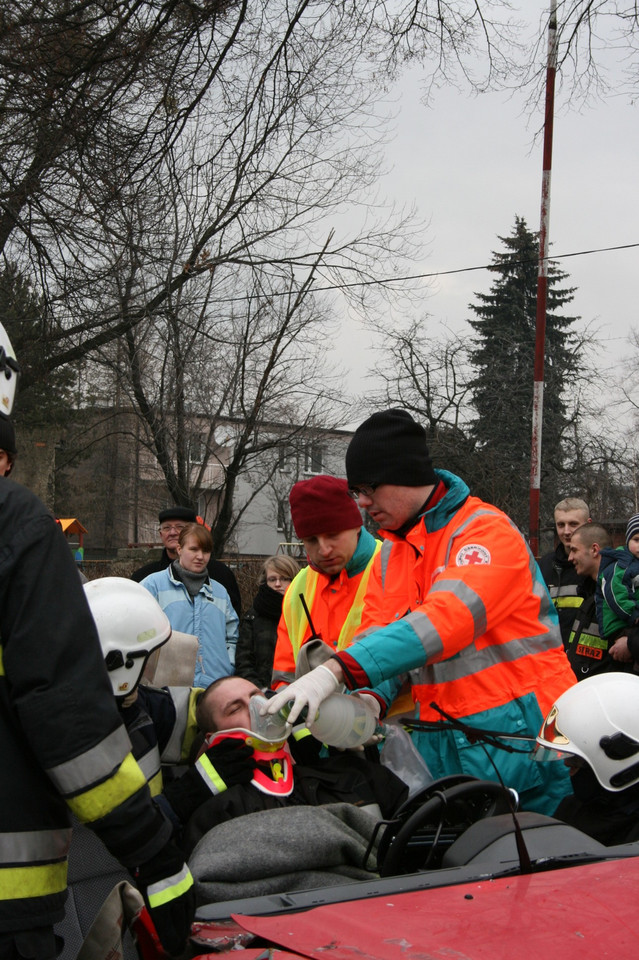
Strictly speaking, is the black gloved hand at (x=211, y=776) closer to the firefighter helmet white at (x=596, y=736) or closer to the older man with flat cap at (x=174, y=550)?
the firefighter helmet white at (x=596, y=736)

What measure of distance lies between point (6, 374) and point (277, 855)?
1436 millimetres

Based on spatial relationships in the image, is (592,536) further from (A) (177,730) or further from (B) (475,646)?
(A) (177,730)

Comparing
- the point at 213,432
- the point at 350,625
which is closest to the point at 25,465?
the point at 213,432

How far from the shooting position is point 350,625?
3.80 m

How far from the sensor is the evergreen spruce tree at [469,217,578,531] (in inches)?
813

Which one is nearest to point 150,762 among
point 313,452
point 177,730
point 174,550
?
point 177,730

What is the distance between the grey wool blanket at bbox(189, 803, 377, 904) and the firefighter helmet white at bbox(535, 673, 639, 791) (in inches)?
27.1

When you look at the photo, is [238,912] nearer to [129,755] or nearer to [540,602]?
[129,755]

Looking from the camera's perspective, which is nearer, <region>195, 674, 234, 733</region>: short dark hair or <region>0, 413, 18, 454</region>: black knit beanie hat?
<region>0, 413, 18, 454</region>: black knit beanie hat

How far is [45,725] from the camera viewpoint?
171 cm

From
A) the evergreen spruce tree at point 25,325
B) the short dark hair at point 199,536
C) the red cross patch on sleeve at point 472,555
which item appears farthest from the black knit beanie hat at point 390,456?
the evergreen spruce tree at point 25,325

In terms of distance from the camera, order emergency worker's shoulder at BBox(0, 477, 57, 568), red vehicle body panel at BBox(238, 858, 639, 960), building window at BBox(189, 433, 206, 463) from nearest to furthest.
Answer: red vehicle body panel at BBox(238, 858, 639, 960), emergency worker's shoulder at BBox(0, 477, 57, 568), building window at BBox(189, 433, 206, 463)

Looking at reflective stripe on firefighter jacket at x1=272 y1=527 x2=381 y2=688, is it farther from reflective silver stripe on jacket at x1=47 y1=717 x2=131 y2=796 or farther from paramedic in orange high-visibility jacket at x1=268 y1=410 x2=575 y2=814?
reflective silver stripe on jacket at x1=47 y1=717 x2=131 y2=796

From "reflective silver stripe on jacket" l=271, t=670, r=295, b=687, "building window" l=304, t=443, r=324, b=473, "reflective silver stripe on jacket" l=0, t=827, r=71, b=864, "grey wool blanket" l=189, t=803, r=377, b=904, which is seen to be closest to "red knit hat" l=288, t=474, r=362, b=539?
"reflective silver stripe on jacket" l=271, t=670, r=295, b=687
